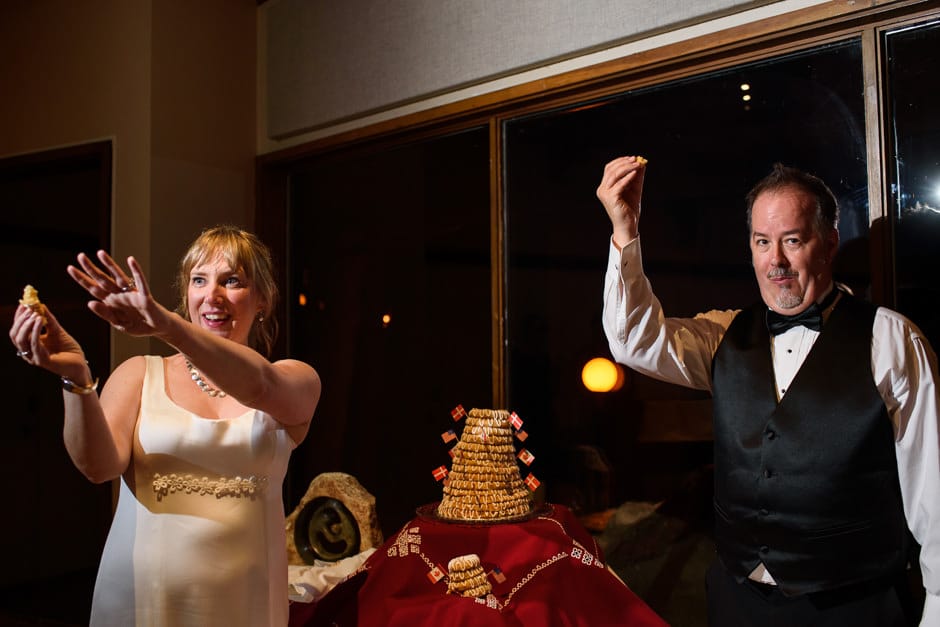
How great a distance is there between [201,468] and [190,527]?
0.13 meters

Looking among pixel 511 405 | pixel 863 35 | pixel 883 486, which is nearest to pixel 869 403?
pixel 883 486

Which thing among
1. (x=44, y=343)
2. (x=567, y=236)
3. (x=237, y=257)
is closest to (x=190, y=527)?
(x=44, y=343)

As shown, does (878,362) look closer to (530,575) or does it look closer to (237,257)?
(530,575)

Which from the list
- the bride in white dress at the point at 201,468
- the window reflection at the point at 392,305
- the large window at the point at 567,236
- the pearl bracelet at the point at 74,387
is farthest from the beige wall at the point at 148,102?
the pearl bracelet at the point at 74,387

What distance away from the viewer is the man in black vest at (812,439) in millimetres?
1818

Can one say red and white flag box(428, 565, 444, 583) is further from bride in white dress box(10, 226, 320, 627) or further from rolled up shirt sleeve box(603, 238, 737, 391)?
rolled up shirt sleeve box(603, 238, 737, 391)

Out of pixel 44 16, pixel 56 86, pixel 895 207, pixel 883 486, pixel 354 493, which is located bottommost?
pixel 354 493

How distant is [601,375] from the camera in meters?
3.01

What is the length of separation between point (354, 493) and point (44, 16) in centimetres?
263

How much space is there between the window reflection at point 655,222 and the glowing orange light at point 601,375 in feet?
0.08

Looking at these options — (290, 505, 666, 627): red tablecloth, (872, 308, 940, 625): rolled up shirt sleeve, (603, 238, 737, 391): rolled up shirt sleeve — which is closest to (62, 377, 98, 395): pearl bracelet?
(290, 505, 666, 627): red tablecloth

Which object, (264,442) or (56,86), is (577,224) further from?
(56,86)

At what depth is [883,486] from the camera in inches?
72.6

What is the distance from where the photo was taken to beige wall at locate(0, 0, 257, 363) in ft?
12.0
